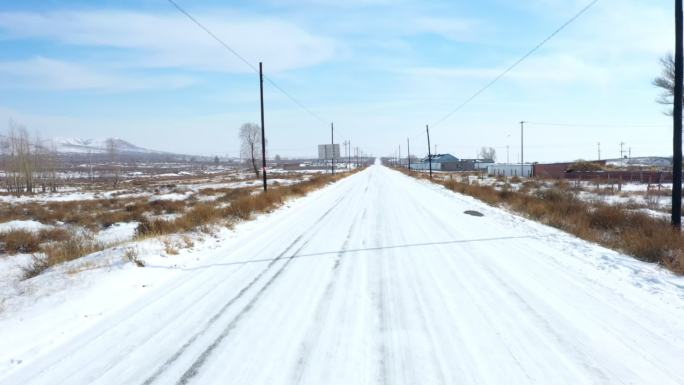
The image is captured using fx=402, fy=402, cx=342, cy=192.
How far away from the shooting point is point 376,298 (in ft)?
18.9

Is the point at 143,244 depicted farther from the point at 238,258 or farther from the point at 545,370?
the point at 545,370

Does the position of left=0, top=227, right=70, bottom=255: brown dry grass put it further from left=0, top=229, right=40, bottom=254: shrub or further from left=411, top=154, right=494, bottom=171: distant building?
left=411, top=154, right=494, bottom=171: distant building

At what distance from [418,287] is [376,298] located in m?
0.87

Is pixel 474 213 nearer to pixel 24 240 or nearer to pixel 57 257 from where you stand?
pixel 57 257

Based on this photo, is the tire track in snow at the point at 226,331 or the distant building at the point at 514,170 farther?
the distant building at the point at 514,170

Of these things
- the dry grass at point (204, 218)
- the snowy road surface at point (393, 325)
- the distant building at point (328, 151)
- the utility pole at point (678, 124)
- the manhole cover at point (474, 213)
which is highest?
the distant building at point (328, 151)

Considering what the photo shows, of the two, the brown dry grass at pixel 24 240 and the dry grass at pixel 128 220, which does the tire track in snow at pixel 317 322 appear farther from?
the brown dry grass at pixel 24 240

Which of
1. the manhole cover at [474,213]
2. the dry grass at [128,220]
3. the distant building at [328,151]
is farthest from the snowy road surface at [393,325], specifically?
the distant building at [328,151]

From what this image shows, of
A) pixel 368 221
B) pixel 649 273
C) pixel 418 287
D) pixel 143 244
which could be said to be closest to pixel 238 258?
pixel 143 244

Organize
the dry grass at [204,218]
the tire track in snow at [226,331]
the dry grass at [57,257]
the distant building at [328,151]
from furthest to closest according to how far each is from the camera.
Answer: the distant building at [328,151] → the dry grass at [204,218] → the dry grass at [57,257] → the tire track in snow at [226,331]

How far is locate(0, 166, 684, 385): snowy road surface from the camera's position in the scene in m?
3.71

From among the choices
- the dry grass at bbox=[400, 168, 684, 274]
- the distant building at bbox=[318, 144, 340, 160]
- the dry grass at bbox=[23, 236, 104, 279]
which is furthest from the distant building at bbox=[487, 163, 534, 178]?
the dry grass at bbox=[23, 236, 104, 279]

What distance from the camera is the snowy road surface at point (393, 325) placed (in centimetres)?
371

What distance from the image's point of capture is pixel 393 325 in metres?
4.76
